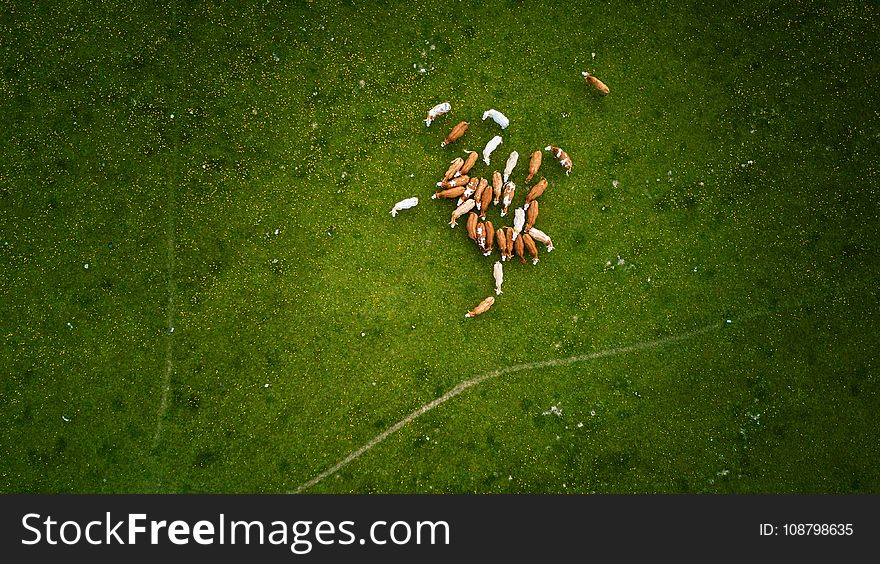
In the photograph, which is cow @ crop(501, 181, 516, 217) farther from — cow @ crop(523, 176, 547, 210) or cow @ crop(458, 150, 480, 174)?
cow @ crop(458, 150, 480, 174)

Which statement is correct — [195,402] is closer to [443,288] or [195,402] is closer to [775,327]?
[443,288]

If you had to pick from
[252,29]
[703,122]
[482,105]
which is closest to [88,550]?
[252,29]

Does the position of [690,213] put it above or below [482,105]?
below

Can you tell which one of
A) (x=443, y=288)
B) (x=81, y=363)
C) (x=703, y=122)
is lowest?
(x=81, y=363)

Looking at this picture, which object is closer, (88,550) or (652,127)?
(88,550)

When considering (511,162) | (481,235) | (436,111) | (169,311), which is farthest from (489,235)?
(169,311)
